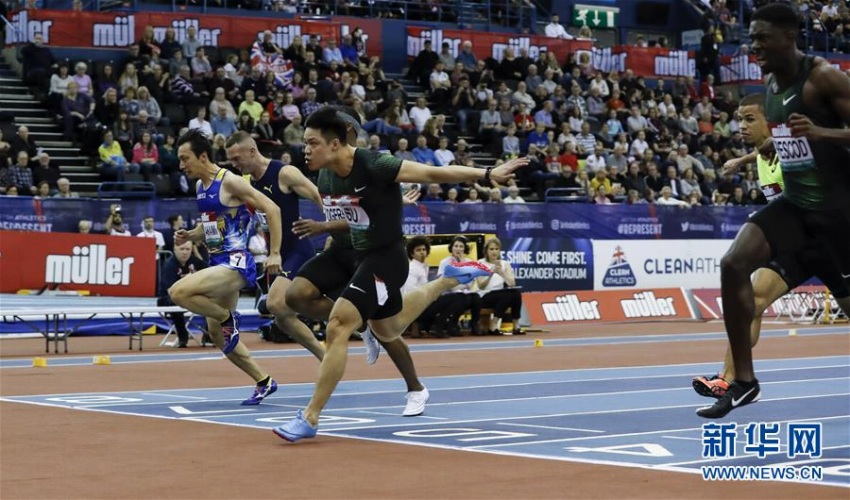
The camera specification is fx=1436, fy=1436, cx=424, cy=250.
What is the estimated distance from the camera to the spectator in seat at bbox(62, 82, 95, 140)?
2817cm

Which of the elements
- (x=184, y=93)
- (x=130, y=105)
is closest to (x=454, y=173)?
(x=130, y=105)

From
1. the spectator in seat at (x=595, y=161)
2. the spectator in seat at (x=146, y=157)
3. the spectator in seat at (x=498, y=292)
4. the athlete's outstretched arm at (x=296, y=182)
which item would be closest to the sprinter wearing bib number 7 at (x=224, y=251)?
the athlete's outstretched arm at (x=296, y=182)

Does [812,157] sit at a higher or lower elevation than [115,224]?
higher

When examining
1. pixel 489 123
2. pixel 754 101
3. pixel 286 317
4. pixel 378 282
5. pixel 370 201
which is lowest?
pixel 286 317

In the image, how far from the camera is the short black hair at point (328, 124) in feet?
33.7

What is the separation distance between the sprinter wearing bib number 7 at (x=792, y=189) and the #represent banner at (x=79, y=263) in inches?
669

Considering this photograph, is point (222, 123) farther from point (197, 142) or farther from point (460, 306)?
point (197, 142)

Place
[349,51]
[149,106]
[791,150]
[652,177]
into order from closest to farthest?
[791,150], [149,106], [349,51], [652,177]

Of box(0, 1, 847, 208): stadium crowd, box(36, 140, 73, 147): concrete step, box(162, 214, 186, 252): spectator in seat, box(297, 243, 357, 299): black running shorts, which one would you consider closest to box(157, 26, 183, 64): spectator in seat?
box(0, 1, 847, 208): stadium crowd

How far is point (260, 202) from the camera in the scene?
12.8m

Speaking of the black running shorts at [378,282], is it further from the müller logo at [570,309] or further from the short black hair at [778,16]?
the müller logo at [570,309]

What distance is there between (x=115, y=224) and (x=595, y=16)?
27.1 metres

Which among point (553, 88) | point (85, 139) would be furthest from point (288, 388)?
point (553, 88)

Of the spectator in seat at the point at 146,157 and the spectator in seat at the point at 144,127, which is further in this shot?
the spectator in seat at the point at 144,127
